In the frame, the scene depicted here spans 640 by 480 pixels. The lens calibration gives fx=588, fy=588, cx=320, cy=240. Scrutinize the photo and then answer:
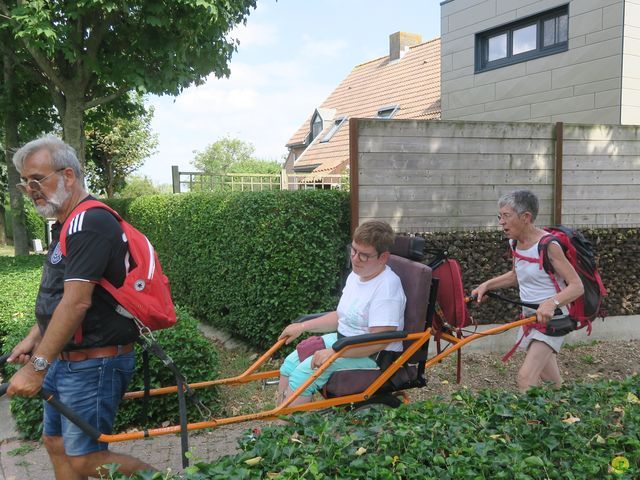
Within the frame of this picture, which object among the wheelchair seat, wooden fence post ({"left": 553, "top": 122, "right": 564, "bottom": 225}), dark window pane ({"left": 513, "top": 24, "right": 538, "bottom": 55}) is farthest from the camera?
dark window pane ({"left": 513, "top": 24, "right": 538, "bottom": 55})

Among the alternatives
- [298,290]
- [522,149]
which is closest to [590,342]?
[522,149]

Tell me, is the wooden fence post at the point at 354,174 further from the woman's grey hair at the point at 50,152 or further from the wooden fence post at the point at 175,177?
the wooden fence post at the point at 175,177

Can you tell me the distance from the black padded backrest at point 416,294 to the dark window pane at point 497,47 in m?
8.65

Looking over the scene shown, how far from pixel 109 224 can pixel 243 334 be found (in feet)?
13.4

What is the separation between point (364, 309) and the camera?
352cm

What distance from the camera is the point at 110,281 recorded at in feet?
8.64

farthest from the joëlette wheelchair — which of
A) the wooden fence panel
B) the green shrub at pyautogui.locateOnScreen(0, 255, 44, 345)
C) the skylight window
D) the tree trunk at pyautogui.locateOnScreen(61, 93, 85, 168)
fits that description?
the skylight window

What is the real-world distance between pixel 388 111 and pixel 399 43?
6.39m

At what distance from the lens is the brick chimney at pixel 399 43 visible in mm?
26938

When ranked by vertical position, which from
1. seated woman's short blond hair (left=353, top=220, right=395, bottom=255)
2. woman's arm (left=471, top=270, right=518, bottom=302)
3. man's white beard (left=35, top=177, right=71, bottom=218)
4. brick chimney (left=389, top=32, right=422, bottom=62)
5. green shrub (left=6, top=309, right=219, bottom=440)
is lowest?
green shrub (left=6, top=309, right=219, bottom=440)

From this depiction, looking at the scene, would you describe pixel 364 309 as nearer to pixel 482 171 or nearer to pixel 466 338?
pixel 466 338

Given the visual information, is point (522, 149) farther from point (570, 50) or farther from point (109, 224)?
point (109, 224)

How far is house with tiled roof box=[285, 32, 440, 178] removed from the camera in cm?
2173

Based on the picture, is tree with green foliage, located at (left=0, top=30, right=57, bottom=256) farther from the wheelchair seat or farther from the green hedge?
the wheelchair seat
